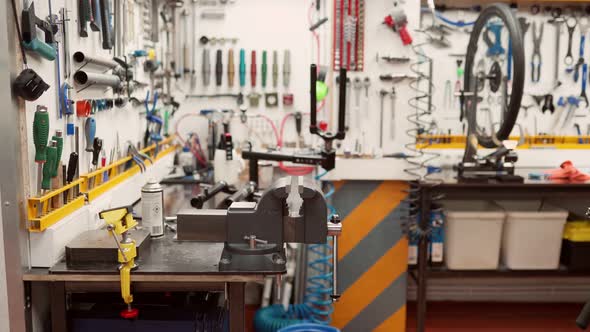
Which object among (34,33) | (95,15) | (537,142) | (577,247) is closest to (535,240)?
(577,247)

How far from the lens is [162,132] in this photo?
3.34m

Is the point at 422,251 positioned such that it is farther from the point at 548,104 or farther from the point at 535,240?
the point at 548,104

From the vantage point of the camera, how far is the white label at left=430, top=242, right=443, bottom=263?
316 cm

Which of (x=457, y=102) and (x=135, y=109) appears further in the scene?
(x=457, y=102)

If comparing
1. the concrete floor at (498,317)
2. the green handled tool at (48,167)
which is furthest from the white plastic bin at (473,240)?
the green handled tool at (48,167)

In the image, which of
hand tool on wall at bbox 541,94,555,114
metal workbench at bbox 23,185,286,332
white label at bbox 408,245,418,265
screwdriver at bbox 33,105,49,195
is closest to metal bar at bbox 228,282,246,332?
metal workbench at bbox 23,185,286,332

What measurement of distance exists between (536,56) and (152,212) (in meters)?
3.11

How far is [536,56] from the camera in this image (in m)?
3.85

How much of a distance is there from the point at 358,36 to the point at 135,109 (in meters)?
1.32

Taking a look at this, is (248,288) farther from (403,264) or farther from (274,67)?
(274,67)

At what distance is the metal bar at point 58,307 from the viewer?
163 cm

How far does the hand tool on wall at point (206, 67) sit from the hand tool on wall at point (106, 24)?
4.46ft

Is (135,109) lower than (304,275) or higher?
higher

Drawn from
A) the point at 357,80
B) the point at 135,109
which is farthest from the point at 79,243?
the point at 357,80
